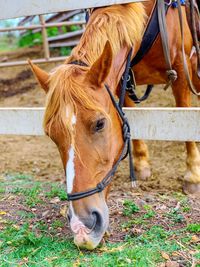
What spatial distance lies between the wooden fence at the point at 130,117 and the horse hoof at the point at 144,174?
95cm

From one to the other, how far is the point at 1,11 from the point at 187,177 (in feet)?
5.62

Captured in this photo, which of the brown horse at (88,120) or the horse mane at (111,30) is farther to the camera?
the horse mane at (111,30)

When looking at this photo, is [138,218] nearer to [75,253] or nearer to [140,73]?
[75,253]

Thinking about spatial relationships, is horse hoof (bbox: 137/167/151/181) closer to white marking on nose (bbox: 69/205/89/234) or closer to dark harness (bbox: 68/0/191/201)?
dark harness (bbox: 68/0/191/201)

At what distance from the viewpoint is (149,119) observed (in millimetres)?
2396

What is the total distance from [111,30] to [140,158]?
1.48 metres

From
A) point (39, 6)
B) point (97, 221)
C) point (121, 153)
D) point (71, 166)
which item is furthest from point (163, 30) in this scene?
point (97, 221)

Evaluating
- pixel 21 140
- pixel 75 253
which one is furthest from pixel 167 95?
pixel 75 253

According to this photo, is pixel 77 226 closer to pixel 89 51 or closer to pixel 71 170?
pixel 71 170

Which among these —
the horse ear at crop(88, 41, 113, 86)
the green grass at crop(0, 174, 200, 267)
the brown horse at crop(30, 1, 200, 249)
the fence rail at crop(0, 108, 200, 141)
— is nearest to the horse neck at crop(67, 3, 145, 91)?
the brown horse at crop(30, 1, 200, 249)

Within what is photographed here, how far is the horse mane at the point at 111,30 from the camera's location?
84.0 inches

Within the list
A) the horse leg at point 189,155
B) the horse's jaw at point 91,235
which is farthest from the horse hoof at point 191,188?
the horse's jaw at point 91,235

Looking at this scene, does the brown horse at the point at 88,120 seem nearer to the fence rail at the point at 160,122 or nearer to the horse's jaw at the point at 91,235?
the horse's jaw at the point at 91,235

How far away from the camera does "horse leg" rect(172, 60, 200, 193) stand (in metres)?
2.95
